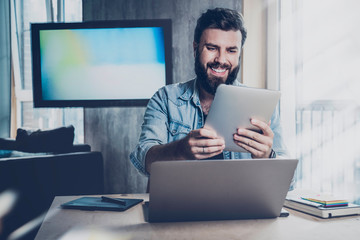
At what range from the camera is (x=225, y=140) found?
3.67 ft

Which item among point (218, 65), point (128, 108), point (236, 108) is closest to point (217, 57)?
point (218, 65)

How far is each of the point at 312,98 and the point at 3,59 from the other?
3700 mm

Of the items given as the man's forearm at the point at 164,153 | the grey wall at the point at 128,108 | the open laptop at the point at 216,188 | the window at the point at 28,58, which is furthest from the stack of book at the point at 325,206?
the window at the point at 28,58

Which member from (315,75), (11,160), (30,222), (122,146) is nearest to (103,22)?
(122,146)

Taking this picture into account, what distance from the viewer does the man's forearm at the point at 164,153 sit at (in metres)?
1.25

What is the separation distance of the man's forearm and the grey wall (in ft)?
6.03

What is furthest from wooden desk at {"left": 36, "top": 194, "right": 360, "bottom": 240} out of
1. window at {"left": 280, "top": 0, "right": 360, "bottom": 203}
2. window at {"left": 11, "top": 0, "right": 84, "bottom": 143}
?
window at {"left": 11, "top": 0, "right": 84, "bottom": 143}

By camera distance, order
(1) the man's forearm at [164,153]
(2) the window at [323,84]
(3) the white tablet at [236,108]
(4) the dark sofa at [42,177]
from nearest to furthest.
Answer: (3) the white tablet at [236,108]
(1) the man's forearm at [164,153]
(4) the dark sofa at [42,177]
(2) the window at [323,84]

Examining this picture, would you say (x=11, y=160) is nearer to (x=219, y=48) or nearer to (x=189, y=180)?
(x=219, y=48)

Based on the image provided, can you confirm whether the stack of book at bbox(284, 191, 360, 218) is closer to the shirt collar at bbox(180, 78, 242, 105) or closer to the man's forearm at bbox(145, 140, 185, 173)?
the man's forearm at bbox(145, 140, 185, 173)

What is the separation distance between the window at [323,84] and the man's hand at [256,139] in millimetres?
1845

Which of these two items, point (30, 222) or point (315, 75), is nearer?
point (30, 222)

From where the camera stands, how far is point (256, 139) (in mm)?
1145

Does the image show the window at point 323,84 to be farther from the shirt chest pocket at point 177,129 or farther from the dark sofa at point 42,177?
the dark sofa at point 42,177
